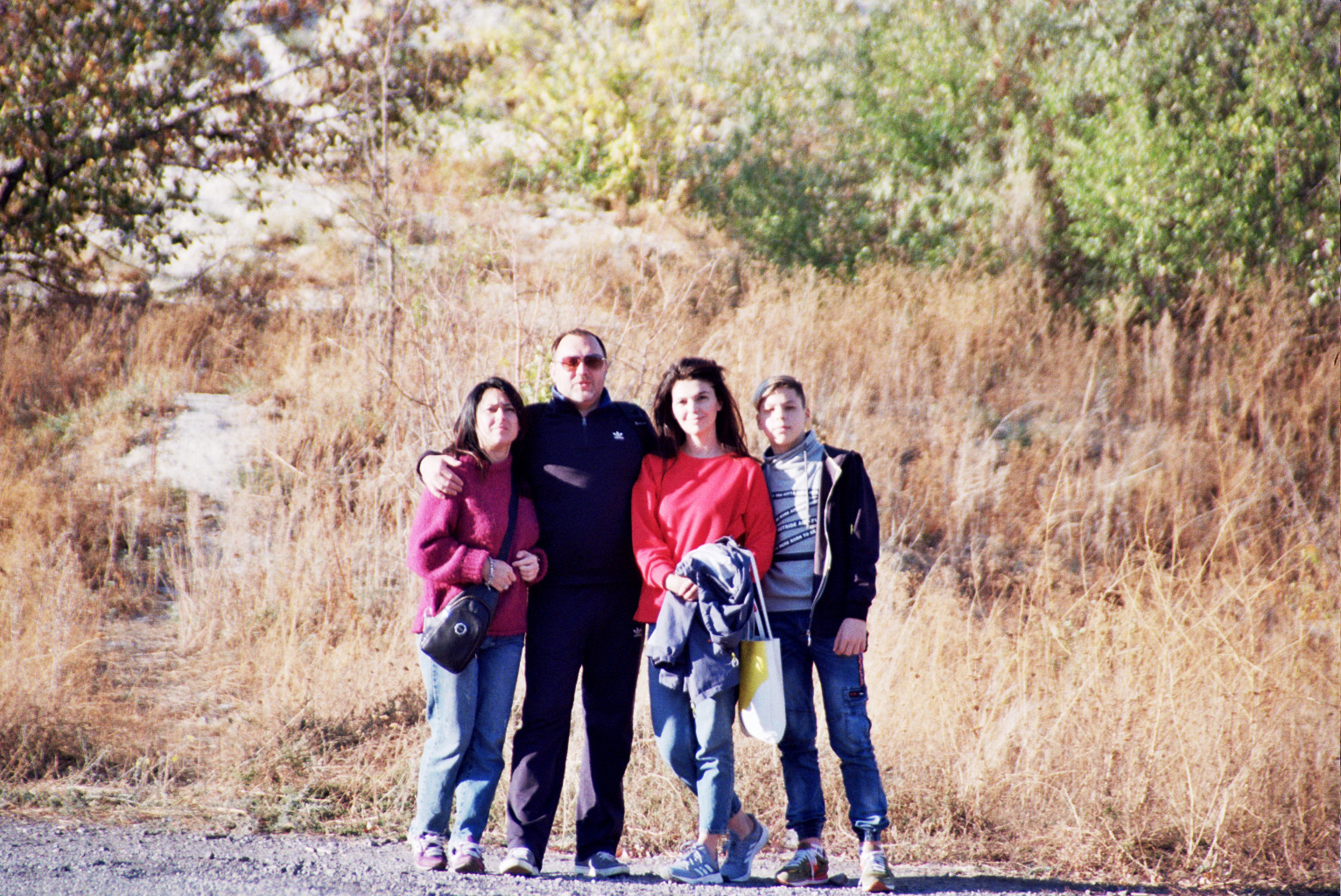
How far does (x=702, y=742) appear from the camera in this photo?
365 cm

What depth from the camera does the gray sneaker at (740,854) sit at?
3762 millimetres

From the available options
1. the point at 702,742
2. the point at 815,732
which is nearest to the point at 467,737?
the point at 702,742

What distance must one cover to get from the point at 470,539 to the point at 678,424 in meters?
0.89

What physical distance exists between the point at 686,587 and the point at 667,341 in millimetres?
4642

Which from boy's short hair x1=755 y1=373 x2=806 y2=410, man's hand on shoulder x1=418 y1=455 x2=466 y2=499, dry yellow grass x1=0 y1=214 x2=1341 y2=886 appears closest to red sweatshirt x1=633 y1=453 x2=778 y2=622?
boy's short hair x1=755 y1=373 x2=806 y2=410

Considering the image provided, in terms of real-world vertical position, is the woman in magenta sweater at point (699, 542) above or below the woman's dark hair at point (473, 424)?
below

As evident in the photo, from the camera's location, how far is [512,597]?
12.3 feet

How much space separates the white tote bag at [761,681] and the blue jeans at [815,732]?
5.7 inches

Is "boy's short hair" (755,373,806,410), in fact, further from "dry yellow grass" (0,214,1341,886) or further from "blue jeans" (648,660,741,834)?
"dry yellow grass" (0,214,1341,886)

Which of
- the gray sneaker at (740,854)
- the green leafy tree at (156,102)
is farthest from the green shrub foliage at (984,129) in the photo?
the gray sneaker at (740,854)

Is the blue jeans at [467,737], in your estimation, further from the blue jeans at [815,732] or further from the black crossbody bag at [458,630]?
the blue jeans at [815,732]

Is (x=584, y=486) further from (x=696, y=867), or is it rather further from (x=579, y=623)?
(x=696, y=867)

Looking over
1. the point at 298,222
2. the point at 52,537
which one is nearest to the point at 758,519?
the point at 52,537

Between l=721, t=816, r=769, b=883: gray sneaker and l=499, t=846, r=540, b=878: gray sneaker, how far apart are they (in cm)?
70
